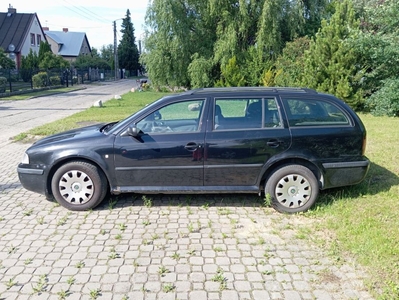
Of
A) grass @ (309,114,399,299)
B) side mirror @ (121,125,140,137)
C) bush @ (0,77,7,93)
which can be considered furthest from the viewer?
bush @ (0,77,7,93)

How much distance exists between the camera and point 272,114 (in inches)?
179

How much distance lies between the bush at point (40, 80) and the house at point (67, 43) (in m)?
31.0

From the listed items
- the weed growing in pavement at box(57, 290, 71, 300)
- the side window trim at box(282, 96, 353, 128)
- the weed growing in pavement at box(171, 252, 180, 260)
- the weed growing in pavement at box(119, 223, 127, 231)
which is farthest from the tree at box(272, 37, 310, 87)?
the weed growing in pavement at box(57, 290, 71, 300)

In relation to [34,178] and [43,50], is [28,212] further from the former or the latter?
[43,50]

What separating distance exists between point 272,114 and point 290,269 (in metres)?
2.06

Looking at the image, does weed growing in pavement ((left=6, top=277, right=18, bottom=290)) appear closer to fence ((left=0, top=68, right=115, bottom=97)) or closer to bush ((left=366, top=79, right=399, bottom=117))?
bush ((left=366, top=79, right=399, bottom=117))

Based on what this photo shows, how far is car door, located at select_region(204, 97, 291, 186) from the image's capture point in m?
4.40

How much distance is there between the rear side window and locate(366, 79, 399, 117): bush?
31.8 ft

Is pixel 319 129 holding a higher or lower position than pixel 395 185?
higher

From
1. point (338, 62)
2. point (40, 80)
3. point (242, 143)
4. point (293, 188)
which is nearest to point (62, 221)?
point (242, 143)

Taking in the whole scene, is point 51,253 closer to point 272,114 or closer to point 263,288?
point 263,288

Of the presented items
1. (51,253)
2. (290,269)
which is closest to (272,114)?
(290,269)

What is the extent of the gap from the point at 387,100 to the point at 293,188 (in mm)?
10388

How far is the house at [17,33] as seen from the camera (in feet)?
134
